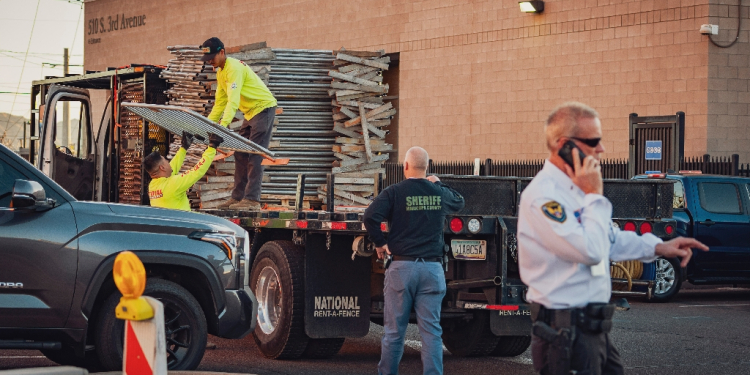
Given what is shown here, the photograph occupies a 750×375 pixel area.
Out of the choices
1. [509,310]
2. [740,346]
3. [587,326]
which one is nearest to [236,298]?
[509,310]

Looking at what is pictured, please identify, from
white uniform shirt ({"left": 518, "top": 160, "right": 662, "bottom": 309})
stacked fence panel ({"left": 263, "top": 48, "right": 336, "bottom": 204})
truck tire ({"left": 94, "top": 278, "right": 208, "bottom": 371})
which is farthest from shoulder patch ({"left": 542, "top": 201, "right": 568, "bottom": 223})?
stacked fence panel ({"left": 263, "top": 48, "right": 336, "bottom": 204})

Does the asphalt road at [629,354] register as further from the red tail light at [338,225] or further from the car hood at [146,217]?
the car hood at [146,217]

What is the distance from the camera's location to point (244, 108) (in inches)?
501

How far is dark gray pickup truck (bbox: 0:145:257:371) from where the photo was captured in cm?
814

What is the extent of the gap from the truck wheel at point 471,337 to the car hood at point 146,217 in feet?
9.09

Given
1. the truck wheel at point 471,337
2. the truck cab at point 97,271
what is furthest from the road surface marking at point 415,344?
the truck cab at point 97,271

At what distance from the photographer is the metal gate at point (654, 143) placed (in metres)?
23.3

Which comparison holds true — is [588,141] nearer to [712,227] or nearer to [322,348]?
[322,348]

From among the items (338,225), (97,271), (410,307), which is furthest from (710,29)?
(97,271)

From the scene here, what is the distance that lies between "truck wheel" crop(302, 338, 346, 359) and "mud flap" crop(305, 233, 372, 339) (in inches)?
13.1

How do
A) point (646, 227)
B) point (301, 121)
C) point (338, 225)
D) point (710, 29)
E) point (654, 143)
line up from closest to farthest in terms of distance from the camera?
point (338, 225)
point (646, 227)
point (301, 121)
point (710, 29)
point (654, 143)

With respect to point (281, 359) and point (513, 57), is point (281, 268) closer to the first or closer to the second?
point (281, 359)

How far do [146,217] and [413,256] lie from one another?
2020 mm

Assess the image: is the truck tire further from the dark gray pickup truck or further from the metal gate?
the metal gate
